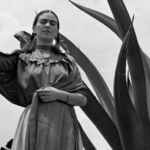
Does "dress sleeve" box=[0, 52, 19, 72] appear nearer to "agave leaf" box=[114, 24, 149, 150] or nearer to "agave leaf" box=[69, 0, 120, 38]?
"agave leaf" box=[114, 24, 149, 150]

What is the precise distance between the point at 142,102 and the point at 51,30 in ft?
10.2

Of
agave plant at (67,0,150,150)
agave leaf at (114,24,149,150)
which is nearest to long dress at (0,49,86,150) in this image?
agave plant at (67,0,150,150)

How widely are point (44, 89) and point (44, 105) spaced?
0.09 m

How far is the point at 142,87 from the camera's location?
5.32 meters

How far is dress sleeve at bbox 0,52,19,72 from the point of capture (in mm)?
2361

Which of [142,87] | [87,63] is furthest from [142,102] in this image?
[87,63]

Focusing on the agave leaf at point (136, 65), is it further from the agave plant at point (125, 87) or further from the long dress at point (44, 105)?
the long dress at point (44, 105)

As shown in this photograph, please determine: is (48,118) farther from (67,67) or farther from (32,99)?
(67,67)

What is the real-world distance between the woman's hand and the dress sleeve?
27 cm

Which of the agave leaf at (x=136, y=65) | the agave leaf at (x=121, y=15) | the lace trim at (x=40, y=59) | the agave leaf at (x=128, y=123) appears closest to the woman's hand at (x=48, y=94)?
the lace trim at (x=40, y=59)

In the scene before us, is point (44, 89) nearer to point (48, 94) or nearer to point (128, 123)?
point (48, 94)

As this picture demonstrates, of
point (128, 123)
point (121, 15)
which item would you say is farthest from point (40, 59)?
point (121, 15)

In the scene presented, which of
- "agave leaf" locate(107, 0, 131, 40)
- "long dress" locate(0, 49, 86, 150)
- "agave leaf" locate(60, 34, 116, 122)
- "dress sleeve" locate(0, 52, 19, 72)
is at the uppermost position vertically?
"agave leaf" locate(107, 0, 131, 40)

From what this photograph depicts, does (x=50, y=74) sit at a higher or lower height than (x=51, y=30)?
lower
